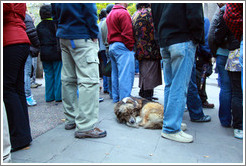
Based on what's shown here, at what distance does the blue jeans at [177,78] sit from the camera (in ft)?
9.02

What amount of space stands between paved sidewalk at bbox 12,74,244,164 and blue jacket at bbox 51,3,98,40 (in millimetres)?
1325

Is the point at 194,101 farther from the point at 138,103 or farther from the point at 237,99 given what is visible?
the point at 138,103

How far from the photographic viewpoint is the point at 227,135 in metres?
3.19

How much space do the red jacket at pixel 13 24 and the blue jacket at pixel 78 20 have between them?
50 cm

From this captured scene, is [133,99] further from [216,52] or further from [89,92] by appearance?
[216,52]

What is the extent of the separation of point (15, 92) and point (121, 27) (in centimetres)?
250

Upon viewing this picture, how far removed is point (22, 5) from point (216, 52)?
109 inches

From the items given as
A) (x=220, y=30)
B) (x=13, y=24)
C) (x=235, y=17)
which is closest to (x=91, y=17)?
(x=13, y=24)

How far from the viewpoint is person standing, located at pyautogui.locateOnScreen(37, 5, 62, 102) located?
4.98 meters

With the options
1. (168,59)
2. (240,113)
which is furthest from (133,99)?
(240,113)

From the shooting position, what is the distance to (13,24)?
99.3 inches

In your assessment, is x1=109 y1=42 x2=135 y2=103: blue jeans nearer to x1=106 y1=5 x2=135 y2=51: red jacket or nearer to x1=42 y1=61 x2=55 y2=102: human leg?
x1=106 y1=5 x2=135 y2=51: red jacket

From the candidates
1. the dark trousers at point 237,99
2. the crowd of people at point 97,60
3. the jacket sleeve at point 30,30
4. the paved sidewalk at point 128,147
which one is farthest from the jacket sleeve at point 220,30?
the jacket sleeve at point 30,30

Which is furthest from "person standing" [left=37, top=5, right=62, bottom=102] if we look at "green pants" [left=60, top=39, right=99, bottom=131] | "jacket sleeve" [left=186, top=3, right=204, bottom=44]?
"jacket sleeve" [left=186, top=3, right=204, bottom=44]
